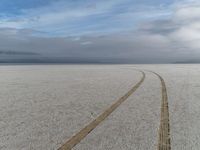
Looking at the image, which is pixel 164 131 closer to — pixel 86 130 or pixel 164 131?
pixel 164 131

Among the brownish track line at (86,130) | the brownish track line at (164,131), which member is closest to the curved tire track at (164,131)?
the brownish track line at (164,131)

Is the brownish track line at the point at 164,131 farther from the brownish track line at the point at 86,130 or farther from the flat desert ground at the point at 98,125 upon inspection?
the brownish track line at the point at 86,130

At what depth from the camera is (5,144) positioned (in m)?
4.15

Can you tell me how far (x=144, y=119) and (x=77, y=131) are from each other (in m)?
1.71

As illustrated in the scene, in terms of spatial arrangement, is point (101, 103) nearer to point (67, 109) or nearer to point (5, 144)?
point (67, 109)

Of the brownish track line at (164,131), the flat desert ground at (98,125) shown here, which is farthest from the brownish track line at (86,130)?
the brownish track line at (164,131)

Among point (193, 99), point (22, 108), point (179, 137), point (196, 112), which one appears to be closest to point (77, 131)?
point (179, 137)

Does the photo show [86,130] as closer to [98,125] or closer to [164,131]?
[98,125]

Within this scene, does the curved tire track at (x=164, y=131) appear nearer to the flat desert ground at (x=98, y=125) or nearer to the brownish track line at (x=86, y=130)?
the flat desert ground at (x=98, y=125)

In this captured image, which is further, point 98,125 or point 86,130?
point 98,125

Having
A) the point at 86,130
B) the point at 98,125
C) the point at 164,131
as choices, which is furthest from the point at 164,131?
the point at 86,130

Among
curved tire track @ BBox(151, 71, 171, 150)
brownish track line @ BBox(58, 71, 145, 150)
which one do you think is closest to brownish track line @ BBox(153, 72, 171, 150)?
curved tire track @ BBox(151, 71, 171, 150)

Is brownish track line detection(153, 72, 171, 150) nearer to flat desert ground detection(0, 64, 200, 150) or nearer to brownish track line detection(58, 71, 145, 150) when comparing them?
flat desert ground detection(0, 64, 200, 150)

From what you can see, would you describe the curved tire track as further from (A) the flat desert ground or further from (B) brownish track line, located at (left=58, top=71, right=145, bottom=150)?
(B) brownish track line, located at (left=58, top=71, right=145, bottom=150)
